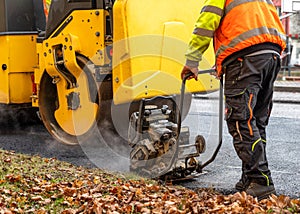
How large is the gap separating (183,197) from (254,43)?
4.01ft

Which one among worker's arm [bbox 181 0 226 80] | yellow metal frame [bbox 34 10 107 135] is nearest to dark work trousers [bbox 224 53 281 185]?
worker's arm [bbox 181 0 226 80]

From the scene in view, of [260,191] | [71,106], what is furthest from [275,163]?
[71,106]

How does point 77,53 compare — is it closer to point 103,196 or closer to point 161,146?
point 161,146

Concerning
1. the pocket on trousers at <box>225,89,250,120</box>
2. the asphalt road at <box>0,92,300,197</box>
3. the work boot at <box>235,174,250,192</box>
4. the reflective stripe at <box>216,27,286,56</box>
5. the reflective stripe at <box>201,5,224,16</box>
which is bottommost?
the asphalt road at <box>0,92,300,197</box>

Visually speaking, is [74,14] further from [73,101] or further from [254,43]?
[254,43]

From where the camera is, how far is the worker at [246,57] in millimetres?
4562

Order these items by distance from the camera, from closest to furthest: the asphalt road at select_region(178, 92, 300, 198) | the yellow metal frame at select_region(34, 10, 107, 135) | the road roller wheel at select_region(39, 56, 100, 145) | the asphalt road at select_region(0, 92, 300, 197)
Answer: the asphalt road at select_region(178, 92, 300, 198), the asphalt road at select_region(0, 92, 300, 197), the yellow metal frame at select_region(34, 10, 107, 135), the road roller wheel at select_region(39, 56, 100, 145)

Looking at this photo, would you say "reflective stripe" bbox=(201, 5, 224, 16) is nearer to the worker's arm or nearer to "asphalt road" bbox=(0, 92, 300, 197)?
the worker's arm

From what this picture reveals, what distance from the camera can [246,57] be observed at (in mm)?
4602

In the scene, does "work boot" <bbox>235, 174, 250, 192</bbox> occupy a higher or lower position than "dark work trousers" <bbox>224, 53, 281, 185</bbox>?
lower

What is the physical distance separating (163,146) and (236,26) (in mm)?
1249

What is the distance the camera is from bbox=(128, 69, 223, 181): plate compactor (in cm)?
519

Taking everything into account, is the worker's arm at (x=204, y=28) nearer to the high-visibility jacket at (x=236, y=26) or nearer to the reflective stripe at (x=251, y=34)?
the high-visibility jacket at (x=236, y=26)

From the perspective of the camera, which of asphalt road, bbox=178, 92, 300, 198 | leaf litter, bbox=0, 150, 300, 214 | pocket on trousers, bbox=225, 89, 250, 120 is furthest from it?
asphalt road, bbox=178, 92, 300, 198
